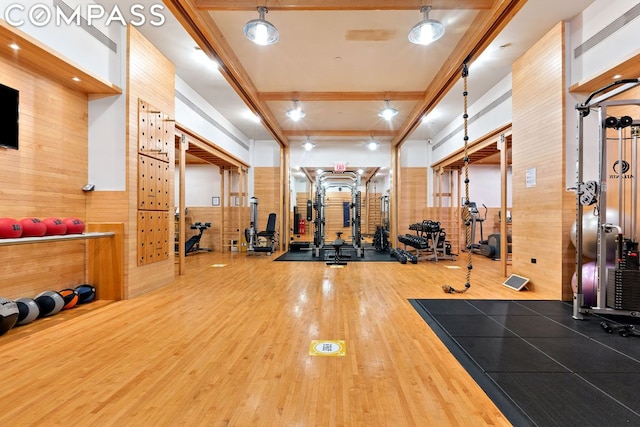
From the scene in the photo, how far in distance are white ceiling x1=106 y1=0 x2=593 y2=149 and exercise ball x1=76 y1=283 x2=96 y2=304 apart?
3.23m

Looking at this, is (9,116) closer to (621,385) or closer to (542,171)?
(621,385)

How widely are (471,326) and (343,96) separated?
14.9 ft

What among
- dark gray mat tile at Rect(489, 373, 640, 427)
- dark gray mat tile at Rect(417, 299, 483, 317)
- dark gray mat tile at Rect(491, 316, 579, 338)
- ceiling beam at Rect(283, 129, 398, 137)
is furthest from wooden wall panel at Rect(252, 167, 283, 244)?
dark gray mat tile at Rect(489, 373, 640, 427)

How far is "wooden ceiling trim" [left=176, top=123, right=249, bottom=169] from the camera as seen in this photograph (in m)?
5.51

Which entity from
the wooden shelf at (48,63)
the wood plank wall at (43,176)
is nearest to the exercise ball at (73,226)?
the wood plank wall at (43,176)

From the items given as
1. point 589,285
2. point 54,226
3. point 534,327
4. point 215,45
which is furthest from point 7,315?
point 589,285

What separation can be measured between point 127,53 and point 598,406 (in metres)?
5.27

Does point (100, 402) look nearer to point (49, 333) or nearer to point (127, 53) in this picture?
point (49, 333)

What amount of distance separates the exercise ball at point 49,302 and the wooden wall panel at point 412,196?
7.49 metres

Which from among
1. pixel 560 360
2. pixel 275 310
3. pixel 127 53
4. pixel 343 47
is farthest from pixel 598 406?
pixel 127 53

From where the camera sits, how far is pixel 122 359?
2.17 m

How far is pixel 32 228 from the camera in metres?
2.70

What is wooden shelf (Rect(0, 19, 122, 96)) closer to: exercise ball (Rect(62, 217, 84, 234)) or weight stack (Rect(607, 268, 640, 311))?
exercise ball (Rect(62, 217, 84, 234))

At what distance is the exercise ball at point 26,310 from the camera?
9.14 ft
